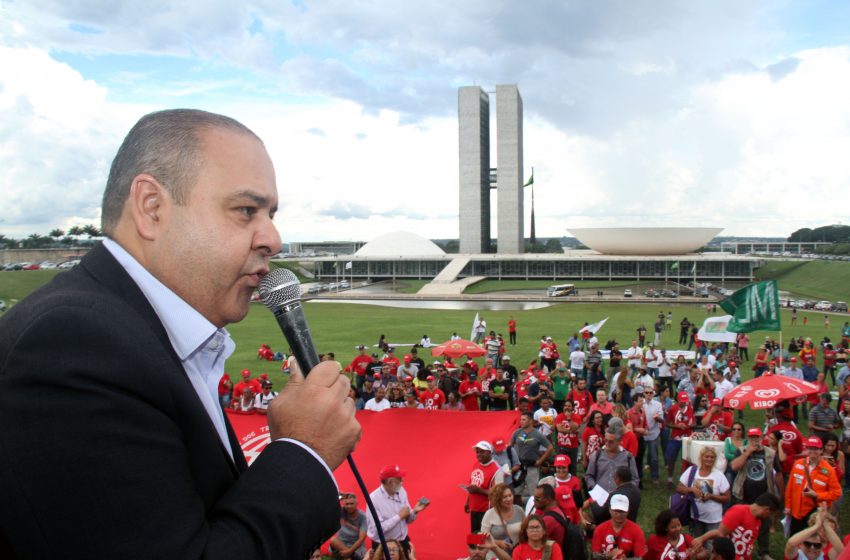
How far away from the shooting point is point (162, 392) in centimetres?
114

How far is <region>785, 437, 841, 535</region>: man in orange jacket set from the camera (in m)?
7.67

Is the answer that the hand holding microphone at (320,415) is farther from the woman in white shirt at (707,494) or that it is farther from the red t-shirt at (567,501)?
the woman in white shirt at (707,494)

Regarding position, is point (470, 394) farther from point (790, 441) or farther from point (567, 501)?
point (790, 441)

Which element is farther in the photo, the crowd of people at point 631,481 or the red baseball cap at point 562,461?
the red baseball cap at point 562,461

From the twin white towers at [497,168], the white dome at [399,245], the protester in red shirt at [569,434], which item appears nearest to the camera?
the protester in red shirt at [569,434]

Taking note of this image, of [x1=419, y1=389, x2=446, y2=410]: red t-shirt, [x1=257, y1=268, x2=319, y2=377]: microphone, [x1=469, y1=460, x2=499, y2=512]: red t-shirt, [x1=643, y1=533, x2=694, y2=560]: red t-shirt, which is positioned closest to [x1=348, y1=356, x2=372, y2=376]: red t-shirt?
[x1=419, y1=389, x2=446, y2=410]: red t-shirt

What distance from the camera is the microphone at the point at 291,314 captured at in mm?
1736

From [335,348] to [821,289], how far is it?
5355cm

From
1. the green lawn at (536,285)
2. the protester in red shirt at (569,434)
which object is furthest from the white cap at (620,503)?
the green lawn at (536,285)

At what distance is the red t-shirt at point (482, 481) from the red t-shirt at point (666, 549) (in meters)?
1.97

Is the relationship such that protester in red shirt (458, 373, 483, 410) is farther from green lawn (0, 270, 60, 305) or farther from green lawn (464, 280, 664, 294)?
green lawn (464, 280, 664, 294)

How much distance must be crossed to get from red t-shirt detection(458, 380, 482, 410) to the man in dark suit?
488 inches

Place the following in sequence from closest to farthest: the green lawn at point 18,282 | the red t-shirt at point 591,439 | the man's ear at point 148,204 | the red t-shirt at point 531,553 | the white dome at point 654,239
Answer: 1. the man's ear at point 148,204
2. the red t-shirt at point 531,553
3. the red t-shirt at point 591,439
4. the green lawn at point 18,282
5. the white dome at point 654,239

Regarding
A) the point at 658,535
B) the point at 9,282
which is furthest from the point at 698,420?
the point at 9,282
